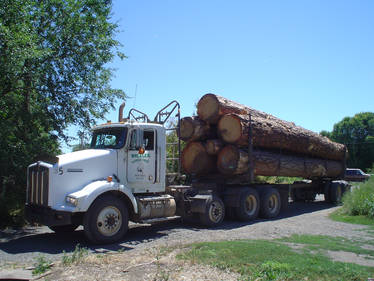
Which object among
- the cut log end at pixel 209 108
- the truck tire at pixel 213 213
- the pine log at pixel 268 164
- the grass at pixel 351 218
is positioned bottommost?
the grass at pixel 351 218

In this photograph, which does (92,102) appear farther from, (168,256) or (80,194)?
(168,256)

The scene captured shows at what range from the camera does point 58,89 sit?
39.7 feet

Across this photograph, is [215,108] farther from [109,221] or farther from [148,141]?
[109,221]

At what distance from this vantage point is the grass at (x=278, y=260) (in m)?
5.10

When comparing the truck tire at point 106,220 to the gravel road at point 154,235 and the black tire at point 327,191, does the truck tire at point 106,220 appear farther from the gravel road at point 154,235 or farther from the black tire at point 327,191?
the black tire at point 327,191

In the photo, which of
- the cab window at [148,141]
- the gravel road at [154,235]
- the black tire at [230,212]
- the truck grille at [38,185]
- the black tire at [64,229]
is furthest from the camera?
the black tire at [230,212]

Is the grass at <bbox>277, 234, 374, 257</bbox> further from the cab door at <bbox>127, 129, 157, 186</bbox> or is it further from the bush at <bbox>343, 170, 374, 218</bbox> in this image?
the bush at <bbox>343, 170, 374, 218</bbox>

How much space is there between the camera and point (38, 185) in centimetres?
815

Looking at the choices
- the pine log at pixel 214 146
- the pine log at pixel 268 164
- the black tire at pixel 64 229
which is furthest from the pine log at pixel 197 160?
the black tire at pixel 64 229

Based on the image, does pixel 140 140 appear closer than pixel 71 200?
No

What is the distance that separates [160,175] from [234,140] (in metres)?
2.99

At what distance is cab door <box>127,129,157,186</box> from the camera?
8.92 metres

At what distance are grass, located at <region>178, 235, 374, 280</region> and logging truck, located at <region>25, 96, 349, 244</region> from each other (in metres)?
2.30

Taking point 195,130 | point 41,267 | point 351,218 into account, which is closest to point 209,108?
point 195,130
